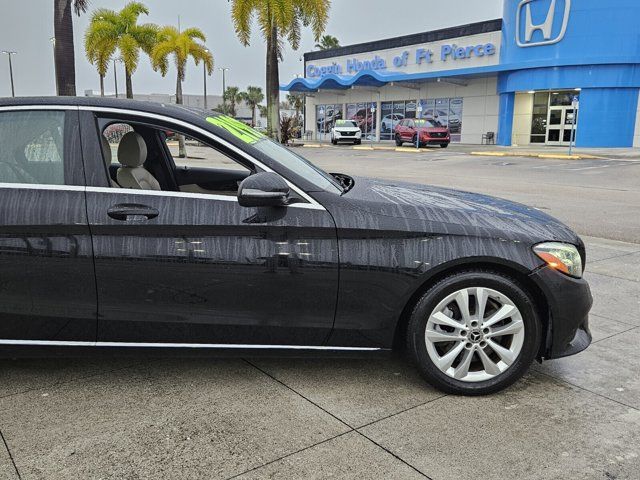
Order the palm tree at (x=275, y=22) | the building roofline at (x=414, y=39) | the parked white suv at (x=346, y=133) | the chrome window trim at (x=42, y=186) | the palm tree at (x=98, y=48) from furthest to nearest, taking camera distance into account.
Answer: the parked white suv at (x=346, y=133) → the building roofline at (x=414, y=39) → the palm tree at (x=98, y=48) → the palm tree at (x=275, y=22) → the chrome window trim at (x=42, y=186)

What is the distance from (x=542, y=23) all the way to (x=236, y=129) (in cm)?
3172

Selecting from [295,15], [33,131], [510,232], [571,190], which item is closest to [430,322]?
[510,232]

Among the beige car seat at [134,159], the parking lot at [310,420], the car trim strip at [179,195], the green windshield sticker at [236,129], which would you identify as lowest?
the parking lot at [310,420]

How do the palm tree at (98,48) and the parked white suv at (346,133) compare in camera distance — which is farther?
the parked white suv at (346,133)

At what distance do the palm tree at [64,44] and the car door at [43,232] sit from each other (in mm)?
13353

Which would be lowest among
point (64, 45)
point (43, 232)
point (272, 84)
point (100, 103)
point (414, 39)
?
point (43, 232)

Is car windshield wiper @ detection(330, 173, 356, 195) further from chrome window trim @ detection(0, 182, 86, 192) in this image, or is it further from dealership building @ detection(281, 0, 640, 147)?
dealership building @ detection(281, 0, 640, 147)

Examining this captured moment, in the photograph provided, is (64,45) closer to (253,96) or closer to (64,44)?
(64,44)

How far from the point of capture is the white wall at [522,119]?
34062 millimetres

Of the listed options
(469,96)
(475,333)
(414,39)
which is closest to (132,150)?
(475,333)

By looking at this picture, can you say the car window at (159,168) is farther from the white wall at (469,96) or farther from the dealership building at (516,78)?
the white wall at (469,96)

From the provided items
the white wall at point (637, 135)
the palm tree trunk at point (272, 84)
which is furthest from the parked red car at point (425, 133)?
the palm tree trunk at point (272, 84)

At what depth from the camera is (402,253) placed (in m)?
3.09

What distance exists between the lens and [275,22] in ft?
72.4
